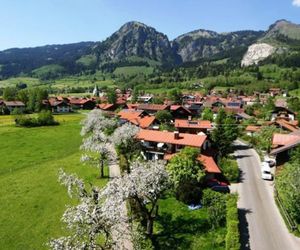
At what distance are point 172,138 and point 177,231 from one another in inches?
1082

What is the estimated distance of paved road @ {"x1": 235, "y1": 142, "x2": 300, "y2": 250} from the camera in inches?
1382

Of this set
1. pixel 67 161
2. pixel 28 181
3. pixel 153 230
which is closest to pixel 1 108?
pixel 67 161

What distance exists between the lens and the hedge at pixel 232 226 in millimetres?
32281

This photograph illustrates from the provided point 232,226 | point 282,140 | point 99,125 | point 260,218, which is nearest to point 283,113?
point 99,125

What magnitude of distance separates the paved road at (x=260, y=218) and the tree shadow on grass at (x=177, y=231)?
4680 millimetres

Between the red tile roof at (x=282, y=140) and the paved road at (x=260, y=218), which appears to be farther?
the red tile roof at (x=282, y=140)

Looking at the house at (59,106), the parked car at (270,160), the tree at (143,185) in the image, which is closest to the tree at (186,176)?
the tree at (143,185)

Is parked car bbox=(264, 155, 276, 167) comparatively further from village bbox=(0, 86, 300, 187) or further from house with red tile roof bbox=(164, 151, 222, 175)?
house with red tile roof bbox=(164, 151, 222, 175)

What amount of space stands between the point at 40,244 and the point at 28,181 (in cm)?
2078

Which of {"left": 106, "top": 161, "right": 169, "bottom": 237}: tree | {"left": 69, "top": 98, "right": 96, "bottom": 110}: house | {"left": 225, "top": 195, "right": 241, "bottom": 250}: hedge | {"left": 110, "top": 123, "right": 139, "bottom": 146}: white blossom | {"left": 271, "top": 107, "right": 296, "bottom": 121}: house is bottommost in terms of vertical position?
{"left": 69, "top": 98, "right": 96, "bottom": 110}: house

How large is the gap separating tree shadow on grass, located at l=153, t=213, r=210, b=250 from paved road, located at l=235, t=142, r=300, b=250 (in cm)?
468

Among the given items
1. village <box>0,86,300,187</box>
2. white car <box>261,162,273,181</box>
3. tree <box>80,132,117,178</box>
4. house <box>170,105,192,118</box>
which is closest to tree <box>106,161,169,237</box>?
village <box>0,86,300,187</box>

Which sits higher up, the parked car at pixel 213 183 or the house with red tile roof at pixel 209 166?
the house with red tile roof at pixel 209 166

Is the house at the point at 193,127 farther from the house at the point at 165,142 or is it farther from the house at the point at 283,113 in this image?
the house at the point at 283,113
